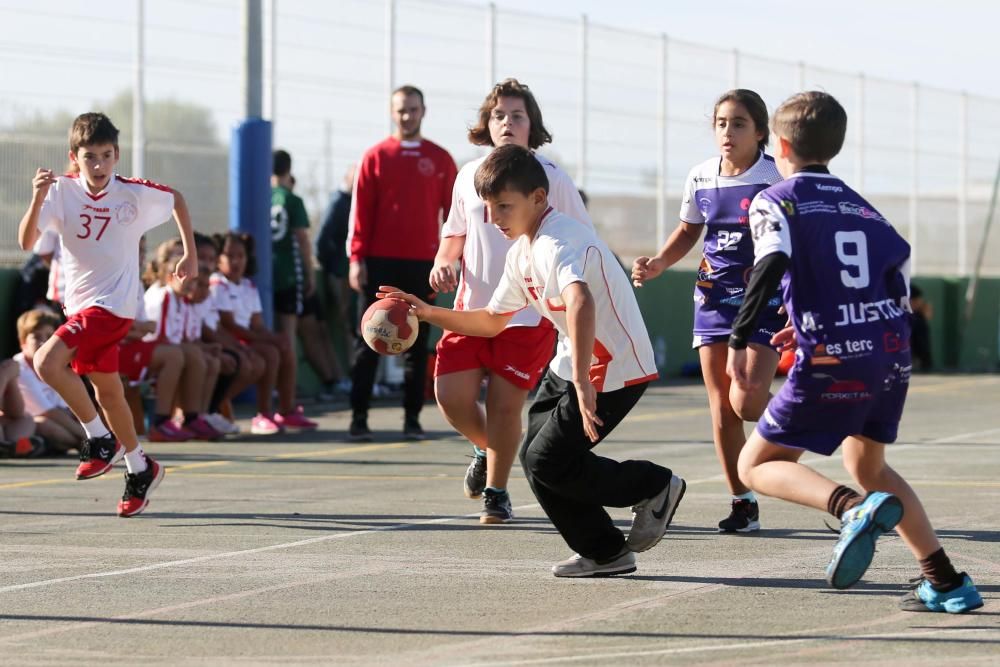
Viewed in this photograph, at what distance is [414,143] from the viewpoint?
12477 millimetres

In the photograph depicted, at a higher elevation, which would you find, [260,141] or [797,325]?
[260,141]

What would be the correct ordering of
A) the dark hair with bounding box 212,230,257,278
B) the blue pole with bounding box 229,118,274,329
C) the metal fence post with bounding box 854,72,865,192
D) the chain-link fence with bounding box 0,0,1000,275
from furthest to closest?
the metal fence post with bounding box 854,72,865,192, the chain-link fence with bounding box 0,0,1000,275, the blue pole with bounding box 229,118,274,329, the dark hair with bounding box 212,230,257,278

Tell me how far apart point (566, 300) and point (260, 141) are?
1035 centimetres

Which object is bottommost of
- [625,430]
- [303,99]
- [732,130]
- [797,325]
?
[625,430]

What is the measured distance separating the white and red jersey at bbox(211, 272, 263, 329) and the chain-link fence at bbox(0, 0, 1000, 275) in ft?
7.81

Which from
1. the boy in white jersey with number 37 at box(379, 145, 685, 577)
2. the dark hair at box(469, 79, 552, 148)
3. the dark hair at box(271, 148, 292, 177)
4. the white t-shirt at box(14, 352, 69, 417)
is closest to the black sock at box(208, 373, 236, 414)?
the white t-shirt at box(14, 352, 69, 417)

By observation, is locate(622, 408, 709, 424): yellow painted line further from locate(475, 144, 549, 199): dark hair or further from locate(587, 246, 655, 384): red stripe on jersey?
locate(475, 144, 549, 199): dark hair

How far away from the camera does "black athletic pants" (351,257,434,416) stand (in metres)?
12.6

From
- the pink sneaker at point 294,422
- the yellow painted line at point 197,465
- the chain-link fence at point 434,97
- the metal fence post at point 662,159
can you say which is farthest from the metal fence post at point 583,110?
the yellow painted line at point 197,465

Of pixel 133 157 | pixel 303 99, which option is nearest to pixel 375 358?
pixel 133 157

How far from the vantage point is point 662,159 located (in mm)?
25297

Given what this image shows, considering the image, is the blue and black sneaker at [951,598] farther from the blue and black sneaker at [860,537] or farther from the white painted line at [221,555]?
the white painted line at [221,555]

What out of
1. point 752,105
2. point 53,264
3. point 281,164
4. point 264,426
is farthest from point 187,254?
point 281,164

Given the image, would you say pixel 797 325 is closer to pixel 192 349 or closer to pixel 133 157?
pixel 192 349
